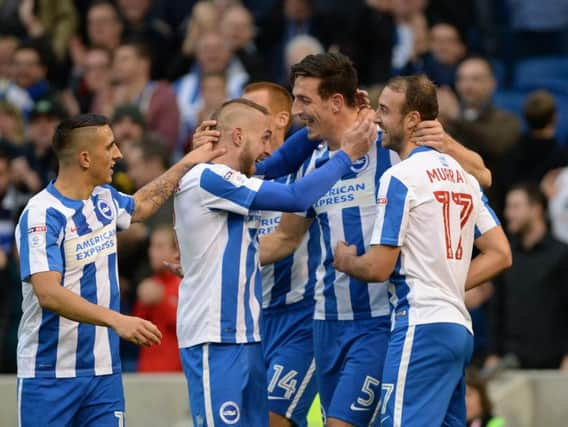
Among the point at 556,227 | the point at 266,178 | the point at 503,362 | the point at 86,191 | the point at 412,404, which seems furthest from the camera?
the point at 556,227

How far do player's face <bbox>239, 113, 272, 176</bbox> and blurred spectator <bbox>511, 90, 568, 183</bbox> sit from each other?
4948mm

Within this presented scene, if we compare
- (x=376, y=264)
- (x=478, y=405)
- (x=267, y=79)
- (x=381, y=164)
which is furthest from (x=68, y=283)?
(x=267, y=79)

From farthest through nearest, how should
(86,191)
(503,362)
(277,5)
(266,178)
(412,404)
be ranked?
(277,5) < (503,362) < (266,178) < (86,191) < (412,404)

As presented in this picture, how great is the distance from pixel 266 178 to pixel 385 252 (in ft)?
5.10

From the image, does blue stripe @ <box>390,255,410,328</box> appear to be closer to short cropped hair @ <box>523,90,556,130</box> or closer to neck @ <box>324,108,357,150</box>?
neck @ <box>324,108,357,150</box>

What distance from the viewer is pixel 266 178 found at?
8.79 metres

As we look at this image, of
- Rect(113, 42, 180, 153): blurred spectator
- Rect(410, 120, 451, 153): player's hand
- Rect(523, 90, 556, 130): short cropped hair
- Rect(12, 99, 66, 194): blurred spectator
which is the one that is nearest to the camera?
Rect(410, 120, 451, 153): player's hand

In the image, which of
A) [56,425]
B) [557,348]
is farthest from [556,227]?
[56,425]

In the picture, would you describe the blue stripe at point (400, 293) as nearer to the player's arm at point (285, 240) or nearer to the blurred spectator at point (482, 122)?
the player's arm at point (285, 240)

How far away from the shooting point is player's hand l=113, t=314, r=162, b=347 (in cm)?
732

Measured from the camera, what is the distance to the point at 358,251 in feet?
26.5

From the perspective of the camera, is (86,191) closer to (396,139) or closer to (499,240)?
(396,139)

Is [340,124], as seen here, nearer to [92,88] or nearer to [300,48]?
[300,48]

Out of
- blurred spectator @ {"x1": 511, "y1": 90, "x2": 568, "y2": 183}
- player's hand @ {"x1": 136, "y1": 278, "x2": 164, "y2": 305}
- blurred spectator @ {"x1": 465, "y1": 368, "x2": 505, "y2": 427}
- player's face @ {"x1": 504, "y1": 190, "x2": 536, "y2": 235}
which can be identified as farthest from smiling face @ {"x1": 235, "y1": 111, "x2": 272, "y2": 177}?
blurred spectator @ {"x1": 511, "y1": 90, "x2": 568, "y2": 183}
